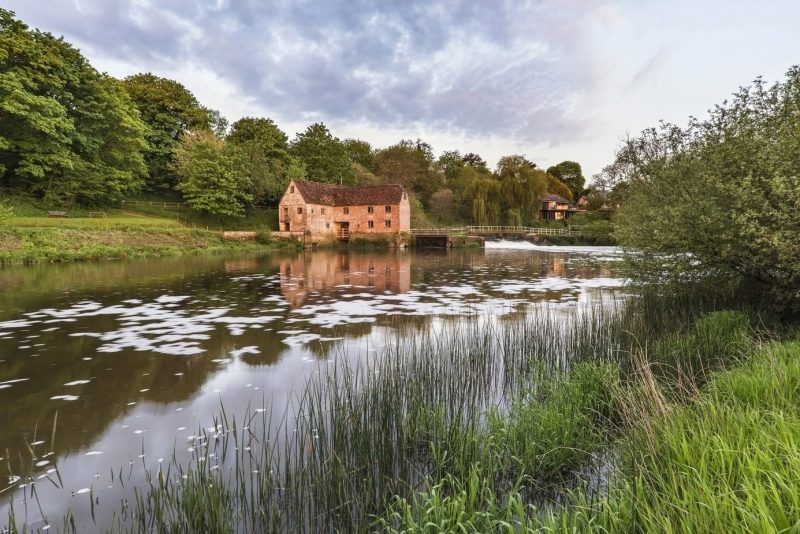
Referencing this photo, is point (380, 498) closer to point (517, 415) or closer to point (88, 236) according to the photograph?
point (517, 415)

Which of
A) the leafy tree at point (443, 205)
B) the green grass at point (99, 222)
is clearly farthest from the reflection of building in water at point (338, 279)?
the leafy tree at point (443, 205)

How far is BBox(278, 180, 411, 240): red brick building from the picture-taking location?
50469 millimetres

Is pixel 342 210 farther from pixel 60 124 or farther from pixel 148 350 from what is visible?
pixel 148 350

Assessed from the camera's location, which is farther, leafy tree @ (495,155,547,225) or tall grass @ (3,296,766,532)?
leafy tree @ (495,155,547,225)

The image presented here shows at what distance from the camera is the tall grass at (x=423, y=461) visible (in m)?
3.20

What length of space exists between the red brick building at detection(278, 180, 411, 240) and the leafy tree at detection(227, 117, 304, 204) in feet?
13.2

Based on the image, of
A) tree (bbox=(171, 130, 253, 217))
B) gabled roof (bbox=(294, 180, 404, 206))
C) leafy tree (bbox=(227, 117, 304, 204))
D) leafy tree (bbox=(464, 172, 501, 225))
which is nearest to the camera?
tree (bbox=(171, 130, 253, 217))

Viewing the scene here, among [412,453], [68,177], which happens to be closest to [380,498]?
[412,453]

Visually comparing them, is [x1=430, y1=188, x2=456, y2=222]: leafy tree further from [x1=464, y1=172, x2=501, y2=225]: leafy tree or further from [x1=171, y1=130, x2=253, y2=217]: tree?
[x1=171, y1=130, x2=253, y2=217]: tree

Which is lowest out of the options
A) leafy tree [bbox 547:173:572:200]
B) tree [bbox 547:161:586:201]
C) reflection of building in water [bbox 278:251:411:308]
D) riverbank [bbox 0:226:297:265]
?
reflection of building in water [bbox 278:251:411:308]

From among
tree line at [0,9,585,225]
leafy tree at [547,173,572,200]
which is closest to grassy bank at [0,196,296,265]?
tree line at [0,9,585,225]

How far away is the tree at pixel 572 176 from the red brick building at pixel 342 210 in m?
52.7

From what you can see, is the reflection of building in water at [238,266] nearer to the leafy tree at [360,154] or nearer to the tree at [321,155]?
the tree at [321,155]

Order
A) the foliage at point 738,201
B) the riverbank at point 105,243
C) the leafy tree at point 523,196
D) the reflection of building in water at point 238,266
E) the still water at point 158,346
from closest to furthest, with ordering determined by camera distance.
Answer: the still water at point 158,346, the foliage at point 738,201, the reflection of building in water at point 238,266, the riverbank at point 105,243, the leafy tree at point 523,196
